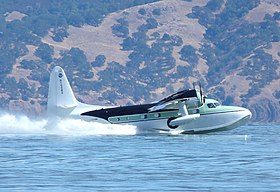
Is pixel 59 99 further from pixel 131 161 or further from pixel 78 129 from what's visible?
pixel 131 161

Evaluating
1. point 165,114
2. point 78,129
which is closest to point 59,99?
point 78,129

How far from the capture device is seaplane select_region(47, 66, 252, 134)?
256ft

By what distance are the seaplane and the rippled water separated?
0.79 metres

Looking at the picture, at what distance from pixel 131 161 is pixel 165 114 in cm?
2253

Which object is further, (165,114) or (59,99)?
(59,99)

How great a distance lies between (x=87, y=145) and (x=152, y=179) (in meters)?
19.7

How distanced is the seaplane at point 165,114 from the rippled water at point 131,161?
790mm

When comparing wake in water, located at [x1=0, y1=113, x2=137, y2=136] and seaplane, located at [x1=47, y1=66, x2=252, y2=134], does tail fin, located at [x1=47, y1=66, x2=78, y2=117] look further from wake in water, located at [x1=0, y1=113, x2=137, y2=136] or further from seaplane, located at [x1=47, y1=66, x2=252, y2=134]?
wake in water, located at [x1=0, y1=113, x2=137, y2=136]

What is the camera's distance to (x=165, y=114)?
78875 mm

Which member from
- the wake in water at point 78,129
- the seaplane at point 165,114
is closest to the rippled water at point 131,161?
the wake in water at point 78,129

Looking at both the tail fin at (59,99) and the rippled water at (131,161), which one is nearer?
the rippled water at (131,161)

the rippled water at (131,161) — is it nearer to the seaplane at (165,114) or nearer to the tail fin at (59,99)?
the seaplane at (165,114)

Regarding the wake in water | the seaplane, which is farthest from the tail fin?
the wake in water

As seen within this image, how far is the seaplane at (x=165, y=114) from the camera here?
3071 inches
